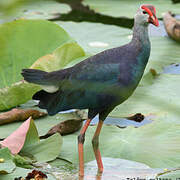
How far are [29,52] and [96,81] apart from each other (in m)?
1.01

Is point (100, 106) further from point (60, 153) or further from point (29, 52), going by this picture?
point (29, 52)

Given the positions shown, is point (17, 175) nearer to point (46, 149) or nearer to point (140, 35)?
point (46, 149)

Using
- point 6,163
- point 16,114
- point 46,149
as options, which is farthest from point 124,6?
point 6,163

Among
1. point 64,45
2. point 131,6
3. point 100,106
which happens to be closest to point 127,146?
point 100,106

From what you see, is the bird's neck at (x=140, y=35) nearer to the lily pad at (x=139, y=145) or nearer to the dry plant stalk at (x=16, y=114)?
the lily pad at (x=139, y=145)

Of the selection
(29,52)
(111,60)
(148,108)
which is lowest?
(148,108)

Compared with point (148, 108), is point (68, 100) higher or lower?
higher

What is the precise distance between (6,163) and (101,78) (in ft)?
1.84

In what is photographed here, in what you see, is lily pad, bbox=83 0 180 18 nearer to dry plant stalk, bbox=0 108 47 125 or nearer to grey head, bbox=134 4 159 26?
dry plant stalk, bbox=0 108 47 125

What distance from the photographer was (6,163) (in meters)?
1.59

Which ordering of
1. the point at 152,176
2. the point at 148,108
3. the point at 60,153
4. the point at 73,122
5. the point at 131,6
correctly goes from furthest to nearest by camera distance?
1. the point at 131,6
2. the point at 148,108
3. the point at 73,122
4. the point at 60,153
5. the point at 152,176

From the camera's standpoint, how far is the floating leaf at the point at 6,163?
1541 millimetres

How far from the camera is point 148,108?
2.37 metres

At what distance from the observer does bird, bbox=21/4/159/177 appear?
1741 mm
